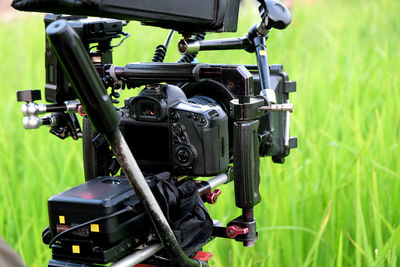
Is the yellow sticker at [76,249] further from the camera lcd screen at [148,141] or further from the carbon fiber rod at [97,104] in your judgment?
the camera lcd screen at [148,141]

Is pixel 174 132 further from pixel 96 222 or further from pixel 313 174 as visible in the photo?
pixel 313 174

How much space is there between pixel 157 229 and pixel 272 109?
346mm

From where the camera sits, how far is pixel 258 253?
72.2 inches

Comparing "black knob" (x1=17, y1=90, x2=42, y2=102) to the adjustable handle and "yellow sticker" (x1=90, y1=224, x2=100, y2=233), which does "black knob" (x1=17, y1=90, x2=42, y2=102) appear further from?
the adjustable handle

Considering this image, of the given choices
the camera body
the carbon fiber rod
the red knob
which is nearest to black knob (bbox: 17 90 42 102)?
the camera body

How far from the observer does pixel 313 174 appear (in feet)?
6.99

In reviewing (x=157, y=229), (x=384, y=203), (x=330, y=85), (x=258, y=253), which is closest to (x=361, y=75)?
(x=330, y=85)

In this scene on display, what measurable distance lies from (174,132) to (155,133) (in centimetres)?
7

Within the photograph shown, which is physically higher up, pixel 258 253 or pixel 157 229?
pixel 157 229

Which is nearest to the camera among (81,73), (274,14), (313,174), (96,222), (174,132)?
(81,73)

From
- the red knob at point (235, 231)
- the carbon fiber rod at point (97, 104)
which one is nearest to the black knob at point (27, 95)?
the carbon fiber rod at point (97, 104)

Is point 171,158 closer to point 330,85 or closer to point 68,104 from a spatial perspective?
point 68,104

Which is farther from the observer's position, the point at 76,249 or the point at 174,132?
the point at 174,132

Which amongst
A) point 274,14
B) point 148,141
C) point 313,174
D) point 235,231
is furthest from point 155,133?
point 313,174
